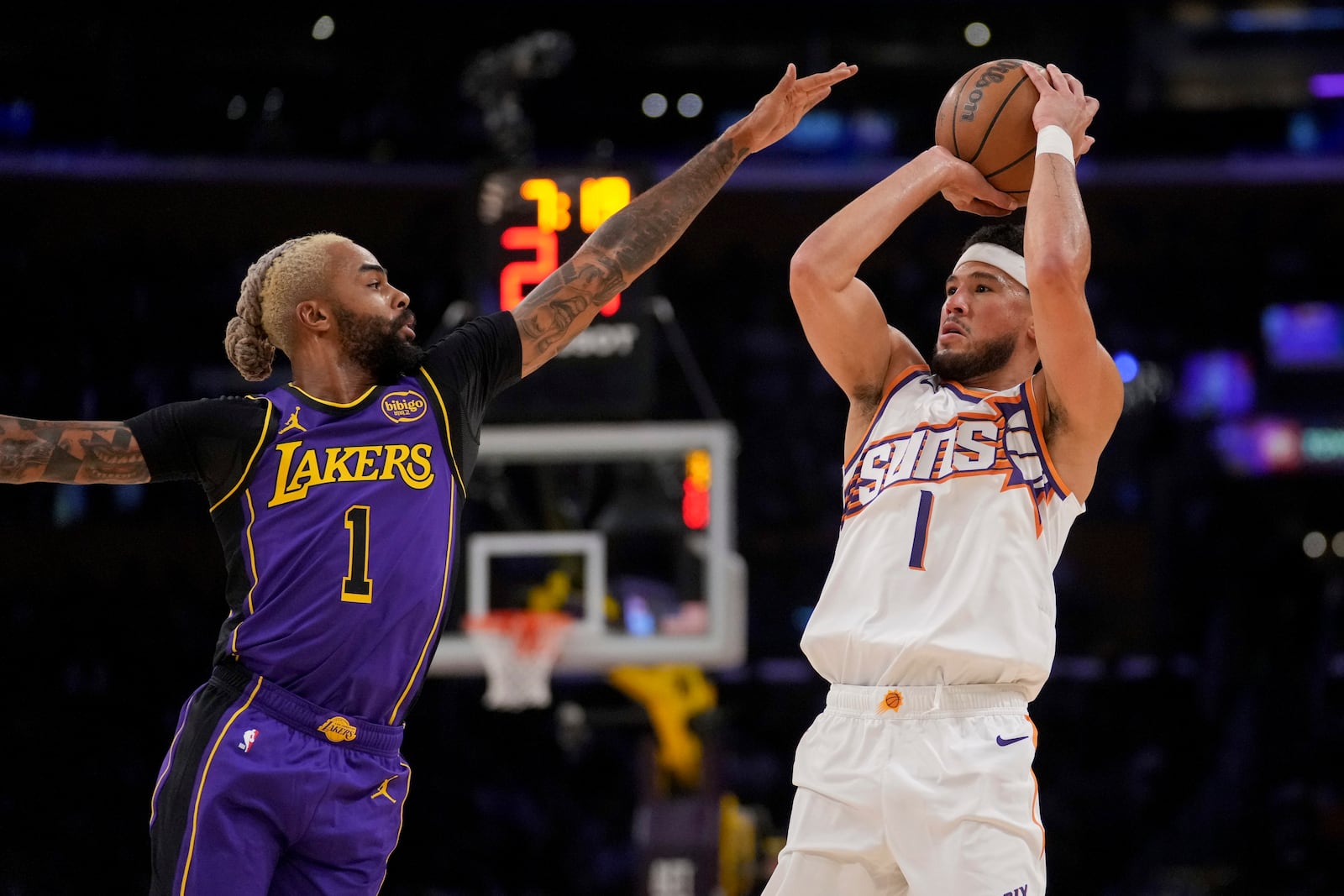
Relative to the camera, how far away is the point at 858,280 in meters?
3.88

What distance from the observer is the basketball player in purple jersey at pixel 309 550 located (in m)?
3.18

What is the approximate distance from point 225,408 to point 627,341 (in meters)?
4.68

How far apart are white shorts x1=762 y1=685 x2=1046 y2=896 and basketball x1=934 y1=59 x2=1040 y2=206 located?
4.36 ft

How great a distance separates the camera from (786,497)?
13.7 metres

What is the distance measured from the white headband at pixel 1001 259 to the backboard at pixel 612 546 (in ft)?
14.7

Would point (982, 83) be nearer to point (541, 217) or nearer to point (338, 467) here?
point (338, 467)

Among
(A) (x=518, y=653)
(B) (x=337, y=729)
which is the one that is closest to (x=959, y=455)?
(B) (x=337, y=729)

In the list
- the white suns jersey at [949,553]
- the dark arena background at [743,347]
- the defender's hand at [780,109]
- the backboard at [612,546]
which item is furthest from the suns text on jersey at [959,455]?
the dark arena background at [743,347]

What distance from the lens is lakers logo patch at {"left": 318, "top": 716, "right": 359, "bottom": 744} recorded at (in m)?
→ 3.25

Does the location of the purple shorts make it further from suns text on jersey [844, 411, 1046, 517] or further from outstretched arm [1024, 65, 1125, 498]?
outstretched arm [1024, 65, 1125, 498]

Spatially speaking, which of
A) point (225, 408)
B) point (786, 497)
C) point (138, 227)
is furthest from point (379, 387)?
point (138, 227)

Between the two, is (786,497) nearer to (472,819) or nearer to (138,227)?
(472,819)

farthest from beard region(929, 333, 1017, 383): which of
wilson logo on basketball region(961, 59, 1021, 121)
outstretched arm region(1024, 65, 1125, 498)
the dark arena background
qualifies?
the dark arena background

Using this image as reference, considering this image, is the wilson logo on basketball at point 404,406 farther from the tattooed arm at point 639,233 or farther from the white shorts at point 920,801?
the white shorts at point 920,801
